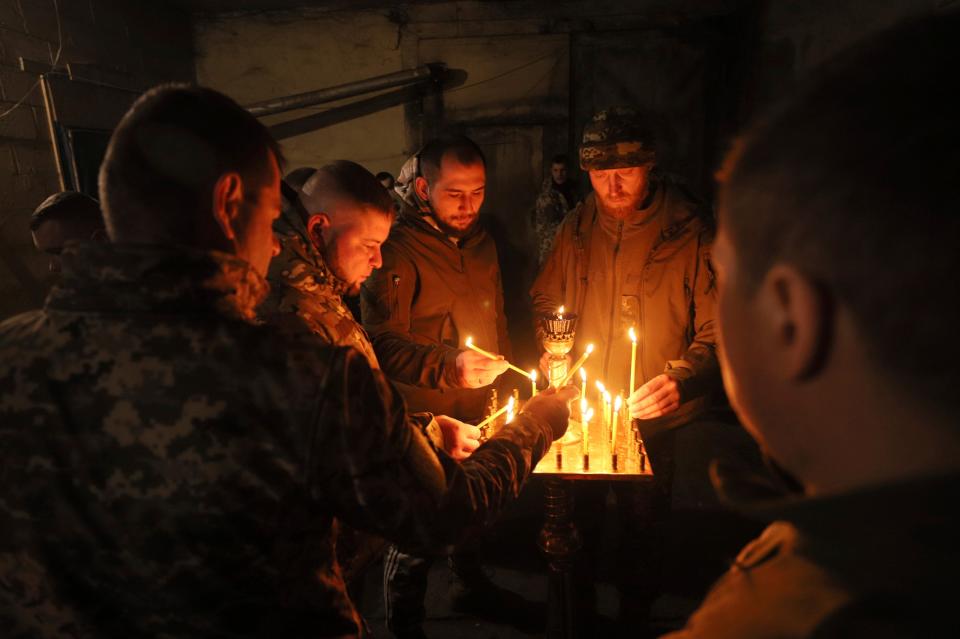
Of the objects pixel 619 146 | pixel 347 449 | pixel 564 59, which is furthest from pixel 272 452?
pixel 564 59

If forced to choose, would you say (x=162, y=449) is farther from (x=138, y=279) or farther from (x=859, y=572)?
(x=859, y=572)

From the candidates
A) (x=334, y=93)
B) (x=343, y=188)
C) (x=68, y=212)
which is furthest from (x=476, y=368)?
(x=334, y=93)

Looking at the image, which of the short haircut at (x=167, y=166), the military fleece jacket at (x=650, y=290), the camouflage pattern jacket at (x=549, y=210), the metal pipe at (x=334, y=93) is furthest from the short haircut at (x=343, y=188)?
the metal pipe at (x=334, y=93)

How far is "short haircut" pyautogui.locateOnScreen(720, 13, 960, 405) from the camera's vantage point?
66 cm

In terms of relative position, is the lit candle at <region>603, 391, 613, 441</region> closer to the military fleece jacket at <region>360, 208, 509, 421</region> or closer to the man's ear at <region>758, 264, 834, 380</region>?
the military fleece jacket at <region>360, 208, 509, 421</region>

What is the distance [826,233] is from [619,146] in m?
2.64

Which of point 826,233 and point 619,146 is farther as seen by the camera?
point 619,146

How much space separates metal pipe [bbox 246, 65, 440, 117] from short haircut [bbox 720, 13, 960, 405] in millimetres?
7218

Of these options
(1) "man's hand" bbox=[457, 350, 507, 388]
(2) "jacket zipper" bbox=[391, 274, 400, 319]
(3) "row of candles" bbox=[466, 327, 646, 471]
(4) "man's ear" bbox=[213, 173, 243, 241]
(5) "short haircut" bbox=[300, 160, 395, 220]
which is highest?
(5) "short haircut" bbox=[300, 160, 395, 220]

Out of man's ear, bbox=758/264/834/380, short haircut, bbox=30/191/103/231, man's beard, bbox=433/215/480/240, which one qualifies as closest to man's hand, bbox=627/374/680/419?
man's beard, bbox=433/215/480/240

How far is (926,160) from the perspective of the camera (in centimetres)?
66

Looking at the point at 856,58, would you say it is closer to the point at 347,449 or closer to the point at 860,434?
the point at 860,434

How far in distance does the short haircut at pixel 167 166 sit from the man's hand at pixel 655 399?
232 cm

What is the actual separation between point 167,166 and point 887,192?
4.77 ft
